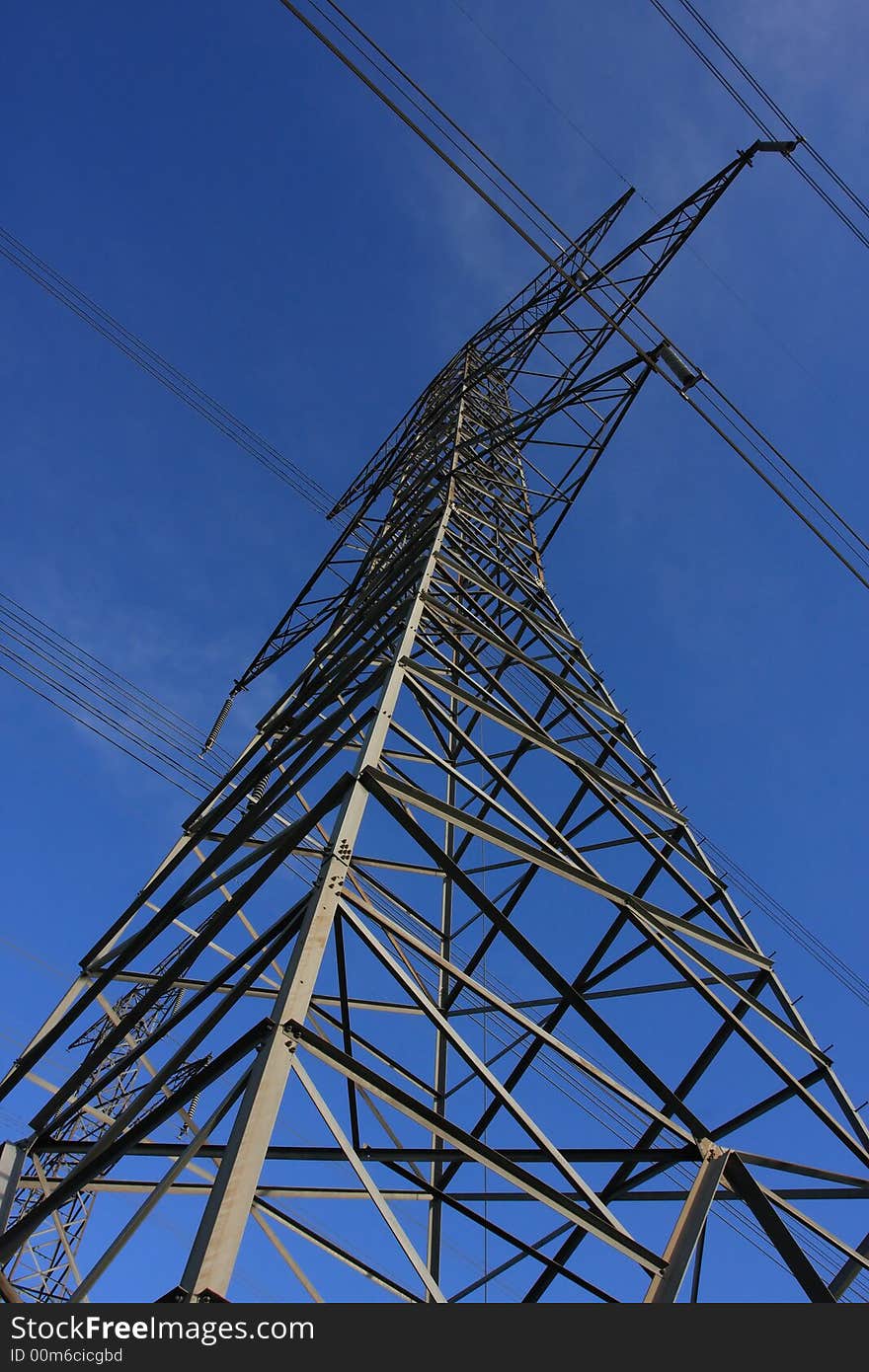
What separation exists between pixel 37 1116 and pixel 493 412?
11.5 meters

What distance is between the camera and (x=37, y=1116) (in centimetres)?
509

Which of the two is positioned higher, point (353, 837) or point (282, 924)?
point (353, 837)

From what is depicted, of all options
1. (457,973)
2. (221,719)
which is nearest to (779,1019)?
(457,973)

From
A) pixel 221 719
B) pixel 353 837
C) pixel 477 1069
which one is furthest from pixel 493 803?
pixel 221 719

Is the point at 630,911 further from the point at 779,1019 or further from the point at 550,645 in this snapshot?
the point at 550,645

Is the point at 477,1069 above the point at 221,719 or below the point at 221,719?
below

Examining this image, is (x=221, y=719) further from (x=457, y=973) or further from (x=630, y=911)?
(x=457, y=973)

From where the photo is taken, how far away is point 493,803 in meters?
4.92
